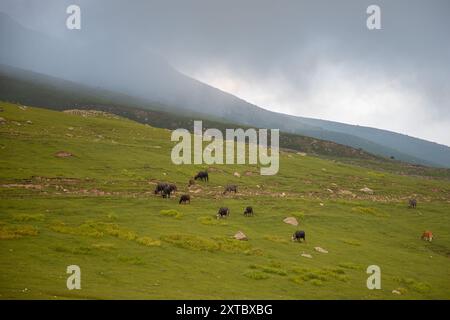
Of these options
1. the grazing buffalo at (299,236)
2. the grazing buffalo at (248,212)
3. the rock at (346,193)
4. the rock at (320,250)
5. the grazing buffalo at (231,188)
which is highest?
the grazing buffalo at (231,188)

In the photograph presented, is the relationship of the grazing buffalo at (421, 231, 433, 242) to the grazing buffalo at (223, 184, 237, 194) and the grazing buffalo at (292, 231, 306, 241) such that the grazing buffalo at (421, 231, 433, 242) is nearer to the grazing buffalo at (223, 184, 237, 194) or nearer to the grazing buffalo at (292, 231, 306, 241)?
the grazing buffalo at (292, 231, 306, 241)

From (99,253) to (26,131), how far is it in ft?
155

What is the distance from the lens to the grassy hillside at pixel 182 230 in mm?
24797

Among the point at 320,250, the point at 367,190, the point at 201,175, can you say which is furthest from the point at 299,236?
the point at 367,190

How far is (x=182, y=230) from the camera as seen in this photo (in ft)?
118

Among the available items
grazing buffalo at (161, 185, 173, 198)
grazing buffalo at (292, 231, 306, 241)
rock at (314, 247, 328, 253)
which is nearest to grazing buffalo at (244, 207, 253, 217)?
grazing buffalo at (292, 231, 306, 241)

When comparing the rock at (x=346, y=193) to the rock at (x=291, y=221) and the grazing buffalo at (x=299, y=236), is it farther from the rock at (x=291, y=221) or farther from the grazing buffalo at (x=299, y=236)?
the grazing buffalo at (x=299, y=236)

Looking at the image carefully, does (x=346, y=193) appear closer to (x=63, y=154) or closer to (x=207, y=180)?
(x=207, y=180)

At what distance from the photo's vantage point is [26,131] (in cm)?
6788

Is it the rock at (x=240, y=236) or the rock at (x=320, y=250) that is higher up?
the rock at (x=240, y=236)

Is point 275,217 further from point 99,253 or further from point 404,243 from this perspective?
point 99,253

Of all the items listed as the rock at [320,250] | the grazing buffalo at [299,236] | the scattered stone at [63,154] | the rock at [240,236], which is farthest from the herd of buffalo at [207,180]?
the scattered stone at [63,154]

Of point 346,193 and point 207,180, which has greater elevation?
point 207,180
